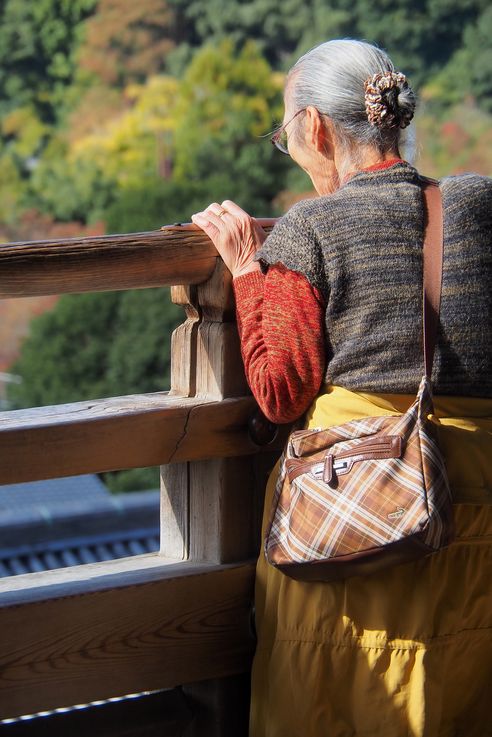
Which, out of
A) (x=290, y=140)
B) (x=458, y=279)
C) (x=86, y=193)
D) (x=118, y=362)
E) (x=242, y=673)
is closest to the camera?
(x=458, y=279)

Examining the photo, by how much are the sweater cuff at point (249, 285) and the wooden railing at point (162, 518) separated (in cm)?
9

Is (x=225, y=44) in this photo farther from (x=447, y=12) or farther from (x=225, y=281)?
(x=225, y=281)

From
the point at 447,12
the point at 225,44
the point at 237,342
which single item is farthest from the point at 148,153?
the point at 237,342

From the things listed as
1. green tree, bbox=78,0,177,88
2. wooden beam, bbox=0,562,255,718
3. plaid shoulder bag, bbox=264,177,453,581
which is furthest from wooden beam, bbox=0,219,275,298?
green tree, bbox=78,0,177,88

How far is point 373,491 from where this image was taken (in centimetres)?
166

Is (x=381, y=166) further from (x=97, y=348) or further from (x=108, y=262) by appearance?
(x=97, y=348)

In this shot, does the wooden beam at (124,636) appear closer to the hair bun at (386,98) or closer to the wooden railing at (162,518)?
the wooden railing at (162,518)

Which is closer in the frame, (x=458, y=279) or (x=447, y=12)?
(x=458, y=279)

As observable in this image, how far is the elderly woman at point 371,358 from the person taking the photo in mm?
1713

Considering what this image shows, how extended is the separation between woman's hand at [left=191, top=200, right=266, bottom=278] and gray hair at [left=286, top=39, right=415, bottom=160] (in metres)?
0.20

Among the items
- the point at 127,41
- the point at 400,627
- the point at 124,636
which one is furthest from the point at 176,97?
the point at 400,627

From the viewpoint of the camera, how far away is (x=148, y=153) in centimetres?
3412

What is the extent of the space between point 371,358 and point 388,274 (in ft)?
0.42

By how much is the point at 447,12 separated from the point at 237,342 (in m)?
38.4
